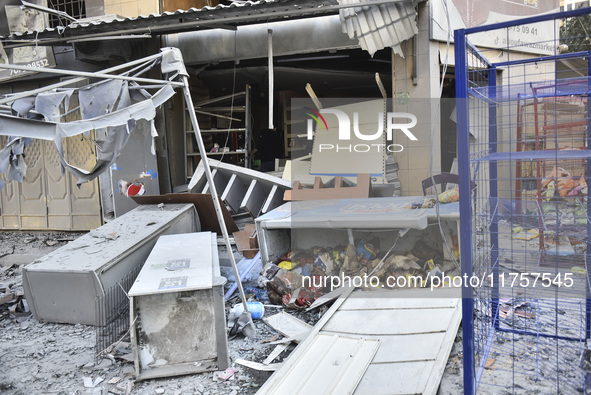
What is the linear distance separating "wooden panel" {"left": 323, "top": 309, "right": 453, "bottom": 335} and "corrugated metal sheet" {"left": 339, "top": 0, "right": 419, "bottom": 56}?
3.95 meters

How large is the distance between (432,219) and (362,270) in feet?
3.23

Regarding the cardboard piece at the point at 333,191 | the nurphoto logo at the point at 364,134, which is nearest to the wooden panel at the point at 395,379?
the cardboard piece at the point at 333,191

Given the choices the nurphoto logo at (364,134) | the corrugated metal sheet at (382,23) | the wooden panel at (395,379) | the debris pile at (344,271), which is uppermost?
the corrugated metal sheet at (382,23)

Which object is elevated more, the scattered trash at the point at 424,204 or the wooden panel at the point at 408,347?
the scattered trash at the point at 424,204

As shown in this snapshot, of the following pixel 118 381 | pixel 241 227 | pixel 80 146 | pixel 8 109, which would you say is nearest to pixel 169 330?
pixel 118 381

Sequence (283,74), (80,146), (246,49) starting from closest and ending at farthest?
(246,49), (80,146), (283,74)

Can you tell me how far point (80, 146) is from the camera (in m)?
8.42

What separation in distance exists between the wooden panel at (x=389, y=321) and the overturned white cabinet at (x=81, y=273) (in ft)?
7.60

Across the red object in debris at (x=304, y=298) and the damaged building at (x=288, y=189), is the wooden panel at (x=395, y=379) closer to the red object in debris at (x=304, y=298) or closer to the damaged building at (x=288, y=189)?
the damaged building at (x=288, y=189)

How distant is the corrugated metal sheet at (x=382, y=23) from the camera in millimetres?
6188

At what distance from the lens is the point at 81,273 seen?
434cm

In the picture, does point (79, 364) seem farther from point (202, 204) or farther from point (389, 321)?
point (202, 204)

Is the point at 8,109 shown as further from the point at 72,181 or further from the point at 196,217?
the point at 72,181

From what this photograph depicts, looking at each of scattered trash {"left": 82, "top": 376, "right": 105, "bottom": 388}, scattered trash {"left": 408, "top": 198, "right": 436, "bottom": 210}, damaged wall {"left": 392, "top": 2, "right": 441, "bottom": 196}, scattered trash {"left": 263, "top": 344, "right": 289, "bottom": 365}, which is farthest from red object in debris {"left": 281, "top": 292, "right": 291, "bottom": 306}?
damaged wall {"left": 392, "top": 2, "right": 441, "bottom": 196}
